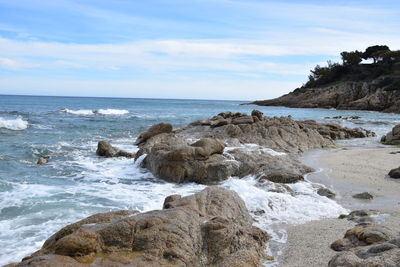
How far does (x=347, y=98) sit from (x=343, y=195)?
62.8 m

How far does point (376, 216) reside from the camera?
333 inches

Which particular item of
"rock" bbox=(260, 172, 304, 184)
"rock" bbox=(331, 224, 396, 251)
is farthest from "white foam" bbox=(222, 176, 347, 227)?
"rock" bbox=(331, 224, 396, 251)

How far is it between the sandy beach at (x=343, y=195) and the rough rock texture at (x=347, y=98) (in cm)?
4604

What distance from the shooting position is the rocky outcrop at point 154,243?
16.2ft

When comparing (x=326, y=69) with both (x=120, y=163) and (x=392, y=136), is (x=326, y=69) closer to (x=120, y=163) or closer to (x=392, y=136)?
(x=392, y=136)

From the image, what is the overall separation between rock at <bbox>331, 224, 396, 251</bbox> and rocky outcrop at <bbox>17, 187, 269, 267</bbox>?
1.28 metres

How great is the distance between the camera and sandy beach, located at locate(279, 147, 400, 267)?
6.56 metres

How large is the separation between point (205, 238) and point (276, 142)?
1389cm

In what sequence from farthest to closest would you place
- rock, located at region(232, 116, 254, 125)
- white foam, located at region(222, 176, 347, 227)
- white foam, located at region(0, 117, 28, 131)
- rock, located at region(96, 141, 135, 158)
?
white foam, located at region(0, 117, 28, 131) → rock, located at region(232, 116, 254, 125) → rock, located at region(96, 141, 135, 158) → white foam, located at region(222, 176, 347, 227)

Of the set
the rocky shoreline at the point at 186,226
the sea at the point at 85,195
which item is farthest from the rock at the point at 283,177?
the sea at the point at 85,195

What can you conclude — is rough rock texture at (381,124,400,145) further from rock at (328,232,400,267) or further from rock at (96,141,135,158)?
rock at (328,232,400,267)

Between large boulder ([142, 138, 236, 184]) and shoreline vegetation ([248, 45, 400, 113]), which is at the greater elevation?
shoreline vegetation ([248, 45, 400, 113])

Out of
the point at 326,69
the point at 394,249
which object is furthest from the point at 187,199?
the point at 326,69

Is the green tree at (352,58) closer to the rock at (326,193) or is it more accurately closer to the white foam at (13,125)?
the white foam at (13,125)
